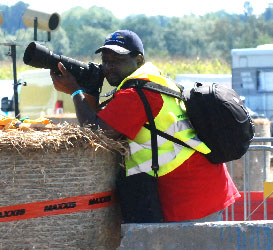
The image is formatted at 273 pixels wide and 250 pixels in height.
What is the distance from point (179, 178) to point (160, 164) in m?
0.14

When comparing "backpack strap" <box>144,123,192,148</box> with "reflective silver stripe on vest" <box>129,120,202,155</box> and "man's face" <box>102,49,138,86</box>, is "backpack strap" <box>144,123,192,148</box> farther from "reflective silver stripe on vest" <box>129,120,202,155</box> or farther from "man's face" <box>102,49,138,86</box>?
"man's face" <box>102,49,138,86</box>

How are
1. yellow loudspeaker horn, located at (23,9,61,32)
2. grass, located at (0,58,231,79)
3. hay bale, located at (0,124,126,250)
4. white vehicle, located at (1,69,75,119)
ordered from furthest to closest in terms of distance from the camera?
grass, located at (0,58,231,79) < white vehicle, located at (1,69,75,119) < yellow loudspeaker horn, located at (23,9,61,32) < hay bale, located at (0,124,126,250)

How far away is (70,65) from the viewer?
491cm

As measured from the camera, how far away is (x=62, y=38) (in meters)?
61.7

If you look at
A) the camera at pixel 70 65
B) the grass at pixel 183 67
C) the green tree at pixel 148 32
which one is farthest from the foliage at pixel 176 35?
the camera at pixel 70 65

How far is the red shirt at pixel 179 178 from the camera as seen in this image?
176 inches

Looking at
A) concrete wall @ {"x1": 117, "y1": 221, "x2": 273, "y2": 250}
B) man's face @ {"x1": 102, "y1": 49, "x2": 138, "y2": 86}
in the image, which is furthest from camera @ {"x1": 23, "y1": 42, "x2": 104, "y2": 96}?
concrete wall @ {"x1": 117, "y1": 221, "x2": 273, "y2": 250}

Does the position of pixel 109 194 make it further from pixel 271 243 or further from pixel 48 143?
pixel 271 243

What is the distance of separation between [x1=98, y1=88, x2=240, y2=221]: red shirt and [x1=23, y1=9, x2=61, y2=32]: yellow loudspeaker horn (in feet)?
23.1

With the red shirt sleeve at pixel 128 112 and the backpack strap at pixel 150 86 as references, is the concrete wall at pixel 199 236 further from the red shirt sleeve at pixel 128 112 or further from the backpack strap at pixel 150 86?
the backpack strap at pixel 150 86

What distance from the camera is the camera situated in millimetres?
4824

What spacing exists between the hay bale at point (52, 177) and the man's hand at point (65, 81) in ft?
1.30

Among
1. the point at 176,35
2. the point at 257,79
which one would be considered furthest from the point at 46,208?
the point at 176,35

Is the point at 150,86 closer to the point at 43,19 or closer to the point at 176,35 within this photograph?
the point at 43,19
